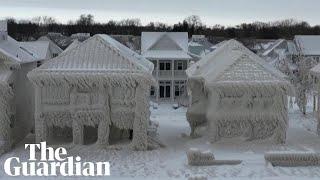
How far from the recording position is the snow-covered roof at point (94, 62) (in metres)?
26.1

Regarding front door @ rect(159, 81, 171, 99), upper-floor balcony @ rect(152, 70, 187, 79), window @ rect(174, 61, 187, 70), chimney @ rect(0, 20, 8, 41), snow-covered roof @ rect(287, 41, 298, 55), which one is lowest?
front door @ rect(159, 81, 171, 99)

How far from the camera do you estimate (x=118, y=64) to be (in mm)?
26578

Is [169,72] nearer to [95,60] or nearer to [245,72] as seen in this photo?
[245,72]

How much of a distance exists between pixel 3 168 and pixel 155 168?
5.96m

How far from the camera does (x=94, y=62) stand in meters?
26.7

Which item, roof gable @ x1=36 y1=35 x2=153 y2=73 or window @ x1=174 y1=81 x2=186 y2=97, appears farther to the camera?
window @ x1=174 y1=81 x2=186 y2=97

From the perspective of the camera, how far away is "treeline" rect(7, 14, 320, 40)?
117m

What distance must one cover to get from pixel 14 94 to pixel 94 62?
4427 mm

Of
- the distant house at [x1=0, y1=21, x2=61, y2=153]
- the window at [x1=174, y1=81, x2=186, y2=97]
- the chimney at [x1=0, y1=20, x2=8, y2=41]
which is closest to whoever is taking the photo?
the distant house at [x1=0, y1=21, x2=61, y2=153]

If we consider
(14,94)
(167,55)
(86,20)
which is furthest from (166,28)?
(14,94)

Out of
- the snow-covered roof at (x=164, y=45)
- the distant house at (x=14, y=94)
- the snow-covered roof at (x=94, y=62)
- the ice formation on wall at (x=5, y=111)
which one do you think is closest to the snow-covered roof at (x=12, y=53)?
the distant house at (x=14, y=94)

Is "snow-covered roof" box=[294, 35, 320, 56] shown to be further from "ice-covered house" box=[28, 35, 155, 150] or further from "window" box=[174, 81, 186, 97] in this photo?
"ice-covered house" box=[28, 35, 155, 150]

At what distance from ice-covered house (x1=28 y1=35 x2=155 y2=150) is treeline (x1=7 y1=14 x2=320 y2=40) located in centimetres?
8143

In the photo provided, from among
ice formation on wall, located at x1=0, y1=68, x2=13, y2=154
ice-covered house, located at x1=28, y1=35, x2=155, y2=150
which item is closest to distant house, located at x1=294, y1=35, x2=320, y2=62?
ice-covered house, located at x1=28, y1=35, x2=155, y2=150
